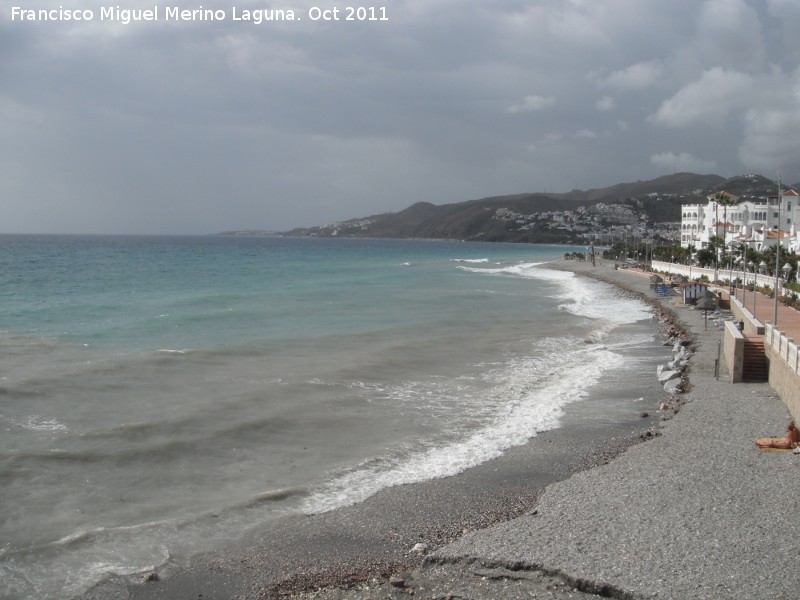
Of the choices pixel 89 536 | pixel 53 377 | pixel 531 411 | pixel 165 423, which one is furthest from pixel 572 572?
pixel 53 377

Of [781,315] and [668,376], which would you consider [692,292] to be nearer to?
[781,315]

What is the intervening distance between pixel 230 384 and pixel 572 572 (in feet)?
41.4

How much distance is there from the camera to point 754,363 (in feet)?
58.1

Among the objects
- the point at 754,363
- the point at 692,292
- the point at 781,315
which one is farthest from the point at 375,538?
the point at 692,292

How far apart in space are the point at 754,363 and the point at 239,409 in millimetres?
13489

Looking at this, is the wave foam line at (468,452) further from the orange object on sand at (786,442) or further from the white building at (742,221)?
the white building at (742,221)

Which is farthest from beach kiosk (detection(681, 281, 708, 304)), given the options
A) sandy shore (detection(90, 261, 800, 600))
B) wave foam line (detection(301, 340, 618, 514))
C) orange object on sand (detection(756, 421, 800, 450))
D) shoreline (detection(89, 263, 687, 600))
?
shoreline (detection(89, 263, 687, 600))

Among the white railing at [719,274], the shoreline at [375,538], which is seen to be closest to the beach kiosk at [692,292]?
the white railing at [719,274]

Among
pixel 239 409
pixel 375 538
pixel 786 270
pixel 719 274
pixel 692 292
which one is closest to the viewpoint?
pixel 375 538

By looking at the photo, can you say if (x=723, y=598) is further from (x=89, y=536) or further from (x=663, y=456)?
(x=89, y=536)

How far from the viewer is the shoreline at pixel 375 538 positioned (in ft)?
25.9

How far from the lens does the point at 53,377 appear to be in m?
18.3

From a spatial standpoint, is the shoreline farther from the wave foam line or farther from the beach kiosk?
the beach kiosk

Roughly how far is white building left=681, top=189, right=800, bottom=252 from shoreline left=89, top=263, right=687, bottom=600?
49320 millimetres
